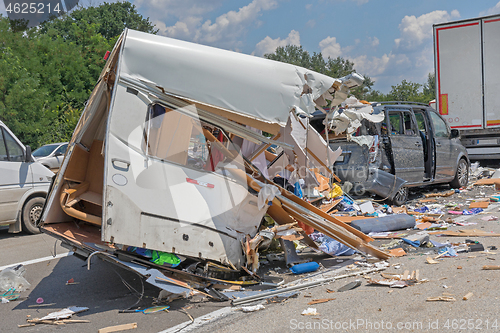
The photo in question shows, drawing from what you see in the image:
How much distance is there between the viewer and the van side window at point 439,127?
10.3m

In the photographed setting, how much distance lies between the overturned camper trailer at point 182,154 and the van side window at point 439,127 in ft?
19.2

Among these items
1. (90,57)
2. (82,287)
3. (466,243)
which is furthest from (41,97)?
(466,243)

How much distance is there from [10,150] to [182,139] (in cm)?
516

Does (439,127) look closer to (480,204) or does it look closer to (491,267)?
(480,204)

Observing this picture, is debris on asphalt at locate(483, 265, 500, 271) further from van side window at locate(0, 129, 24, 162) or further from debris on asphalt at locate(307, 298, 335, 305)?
van side window at locate(0, 129, 24, 162)

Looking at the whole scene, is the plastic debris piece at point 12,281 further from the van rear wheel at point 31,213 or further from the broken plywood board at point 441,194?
the broken plywood board at point 441,194

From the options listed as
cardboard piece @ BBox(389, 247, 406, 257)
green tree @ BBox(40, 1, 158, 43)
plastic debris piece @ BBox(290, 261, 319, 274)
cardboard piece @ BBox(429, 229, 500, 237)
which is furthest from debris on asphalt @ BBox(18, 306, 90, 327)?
green tree @ BBox(40, 1, 158, 43)

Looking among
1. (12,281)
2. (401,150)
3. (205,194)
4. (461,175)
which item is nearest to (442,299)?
(205,194)

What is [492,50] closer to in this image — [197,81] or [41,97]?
[197,81]

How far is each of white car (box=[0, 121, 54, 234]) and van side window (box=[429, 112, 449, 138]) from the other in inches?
362

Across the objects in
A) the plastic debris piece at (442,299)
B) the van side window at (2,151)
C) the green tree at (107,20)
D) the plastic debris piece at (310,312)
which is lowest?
the plastic debris piece at (310,312)

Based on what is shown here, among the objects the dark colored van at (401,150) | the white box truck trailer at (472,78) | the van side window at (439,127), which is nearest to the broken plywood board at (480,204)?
the dark colored van at (401,150)

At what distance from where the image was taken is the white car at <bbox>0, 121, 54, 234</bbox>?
7.82m

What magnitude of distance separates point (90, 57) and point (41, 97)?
36.4ft
